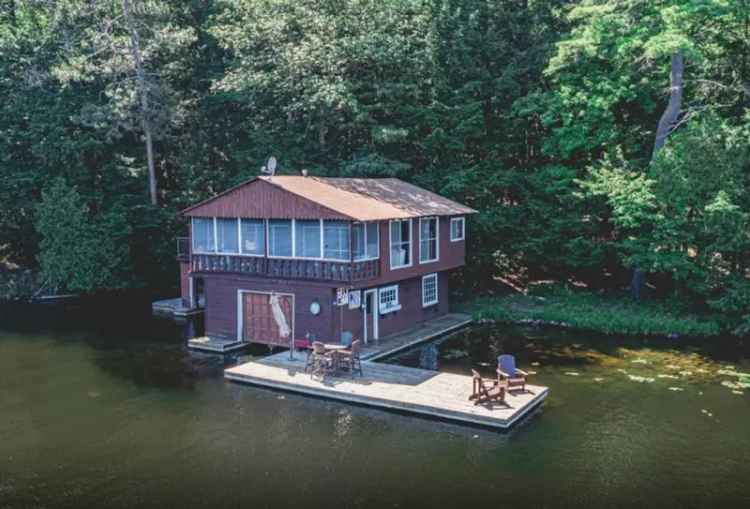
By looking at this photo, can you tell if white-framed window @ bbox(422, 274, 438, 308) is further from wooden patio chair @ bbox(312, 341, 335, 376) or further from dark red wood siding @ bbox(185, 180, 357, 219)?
wooden patio chair @ bbox(312, 341, 335, 376)

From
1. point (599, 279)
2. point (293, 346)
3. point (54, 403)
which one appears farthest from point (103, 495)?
point (599, 279)

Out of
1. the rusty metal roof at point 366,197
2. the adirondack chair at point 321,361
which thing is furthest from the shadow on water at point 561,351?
the rusty metal roof at point 366,197

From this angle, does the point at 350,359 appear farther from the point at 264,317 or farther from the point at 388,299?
the point at 388,299

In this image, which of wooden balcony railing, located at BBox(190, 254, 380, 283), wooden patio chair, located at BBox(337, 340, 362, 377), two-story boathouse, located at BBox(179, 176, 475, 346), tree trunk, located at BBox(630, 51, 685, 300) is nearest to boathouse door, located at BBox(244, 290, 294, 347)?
two-story boathouse, located at BBox(179, 176, 475, 346)

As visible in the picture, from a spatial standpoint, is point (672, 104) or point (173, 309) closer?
point (672, 104)

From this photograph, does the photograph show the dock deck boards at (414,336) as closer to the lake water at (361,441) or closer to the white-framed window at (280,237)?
the lake water at (361,441)

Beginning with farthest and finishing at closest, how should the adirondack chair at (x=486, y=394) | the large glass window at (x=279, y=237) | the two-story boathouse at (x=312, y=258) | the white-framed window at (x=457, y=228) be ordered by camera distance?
the white-framed window at (x=457, y=228)
the large glass window at (x=279, y=237)
the two-story boathouse at (x=312, y=258)
the adirondack chair at (x=486, y=394)

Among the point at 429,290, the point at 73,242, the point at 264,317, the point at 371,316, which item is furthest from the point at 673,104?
the point at 73,242
